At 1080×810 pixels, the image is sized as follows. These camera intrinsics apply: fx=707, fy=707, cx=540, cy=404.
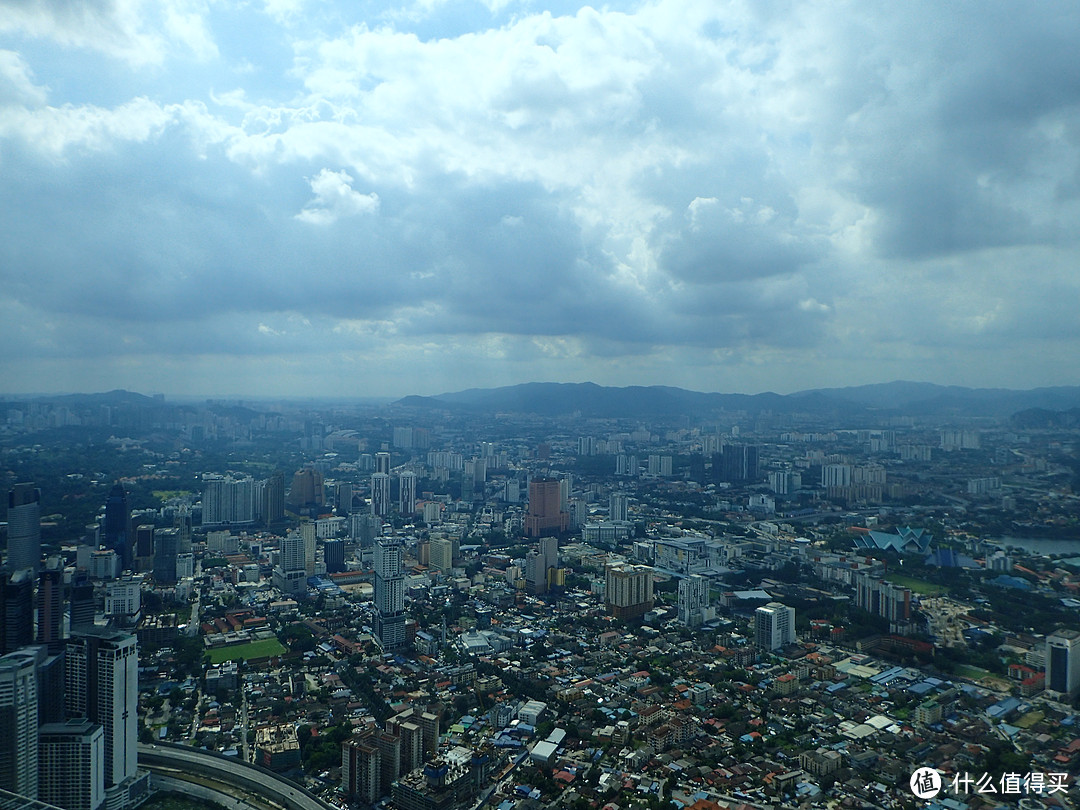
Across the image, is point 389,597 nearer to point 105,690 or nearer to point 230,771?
point 230,771

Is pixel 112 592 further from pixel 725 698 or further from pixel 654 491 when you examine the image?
pixel 654 491

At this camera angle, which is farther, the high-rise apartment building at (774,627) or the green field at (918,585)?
the green field at (918,585)

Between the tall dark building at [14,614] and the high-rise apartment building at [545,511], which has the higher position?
the tall dark building at [14,614]

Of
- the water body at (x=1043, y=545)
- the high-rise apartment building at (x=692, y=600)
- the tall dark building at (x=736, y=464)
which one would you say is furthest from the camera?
the tall dark building at (x=736, y=464)

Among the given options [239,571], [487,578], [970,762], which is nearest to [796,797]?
[970,762]

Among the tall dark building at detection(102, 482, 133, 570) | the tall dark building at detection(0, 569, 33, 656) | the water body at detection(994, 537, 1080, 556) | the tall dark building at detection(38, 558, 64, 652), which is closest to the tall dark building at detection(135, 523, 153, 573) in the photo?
the tall dark building at detection(102, 482, 133, 570)

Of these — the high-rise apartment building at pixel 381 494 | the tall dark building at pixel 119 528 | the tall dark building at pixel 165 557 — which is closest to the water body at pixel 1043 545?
the high-rise apartment building at pixel 381 494

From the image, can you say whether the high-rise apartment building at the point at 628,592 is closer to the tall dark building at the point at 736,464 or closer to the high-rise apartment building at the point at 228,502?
the high-rise apartment building at the point at 228,502
